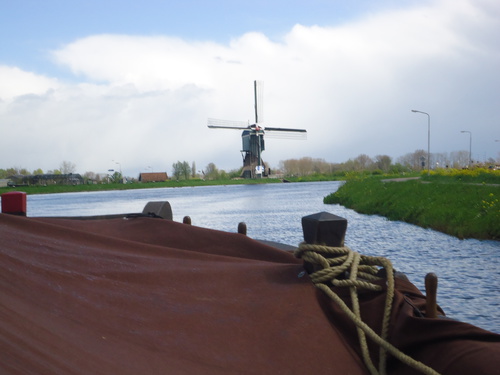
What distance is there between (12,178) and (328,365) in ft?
390

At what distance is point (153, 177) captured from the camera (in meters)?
125

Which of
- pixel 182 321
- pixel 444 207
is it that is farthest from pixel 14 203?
pixel 444 207

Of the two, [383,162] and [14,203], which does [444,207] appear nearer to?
[14,203]

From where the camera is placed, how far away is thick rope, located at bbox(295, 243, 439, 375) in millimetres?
2408

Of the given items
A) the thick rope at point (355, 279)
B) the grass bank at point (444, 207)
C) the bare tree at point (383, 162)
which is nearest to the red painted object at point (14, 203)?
the thick rope at point (355, 279)

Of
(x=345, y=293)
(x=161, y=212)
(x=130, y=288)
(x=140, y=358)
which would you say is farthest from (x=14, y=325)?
(x=161, y=212)

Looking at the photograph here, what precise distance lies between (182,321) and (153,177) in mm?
124196

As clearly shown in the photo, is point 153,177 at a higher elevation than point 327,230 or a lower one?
lower

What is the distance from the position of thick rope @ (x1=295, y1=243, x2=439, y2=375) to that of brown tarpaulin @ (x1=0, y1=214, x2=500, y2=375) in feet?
0.20

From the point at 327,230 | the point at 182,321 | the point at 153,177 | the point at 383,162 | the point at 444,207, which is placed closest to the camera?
the point at 182,321

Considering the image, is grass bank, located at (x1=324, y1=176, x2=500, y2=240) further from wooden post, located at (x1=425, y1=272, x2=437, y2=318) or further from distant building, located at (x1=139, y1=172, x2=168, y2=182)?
distant building, located at (x1=139, y1=172, x2=168, y2=182)

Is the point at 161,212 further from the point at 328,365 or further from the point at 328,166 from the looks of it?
the point at 328,166

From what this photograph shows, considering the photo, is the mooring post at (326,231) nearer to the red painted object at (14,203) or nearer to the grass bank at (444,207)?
the red painted object at (14,203)

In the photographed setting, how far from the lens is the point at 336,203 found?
120 ft
